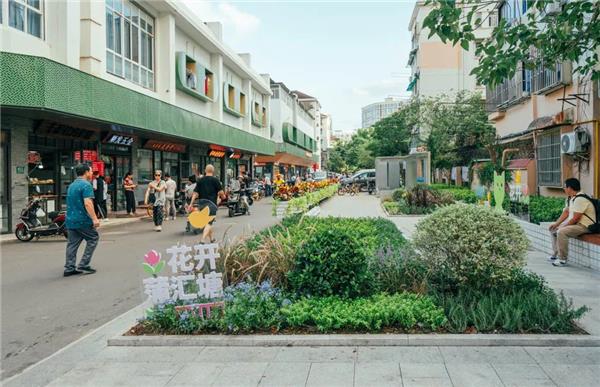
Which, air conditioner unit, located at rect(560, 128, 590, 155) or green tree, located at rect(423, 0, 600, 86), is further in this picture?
air conditioner unit, located at rect(560, 128, 590, 155)

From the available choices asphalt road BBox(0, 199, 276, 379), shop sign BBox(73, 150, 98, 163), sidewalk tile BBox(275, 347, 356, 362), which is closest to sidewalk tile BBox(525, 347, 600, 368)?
sidewalk tile BBox(275, 347, 356, 362)

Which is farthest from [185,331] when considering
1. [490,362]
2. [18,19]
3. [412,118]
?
[412,118]

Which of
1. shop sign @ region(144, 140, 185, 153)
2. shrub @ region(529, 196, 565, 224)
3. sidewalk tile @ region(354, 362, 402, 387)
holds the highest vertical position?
shop sign @ region(144, 140, 185, 153)

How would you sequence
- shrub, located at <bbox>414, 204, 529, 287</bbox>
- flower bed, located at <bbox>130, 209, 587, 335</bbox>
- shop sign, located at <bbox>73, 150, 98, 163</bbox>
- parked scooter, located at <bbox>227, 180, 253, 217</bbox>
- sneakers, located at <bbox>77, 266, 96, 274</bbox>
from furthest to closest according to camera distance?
parked scooter, located at <bbox>227, 180, 253, 217</bbox> → shop sign, located at <bbox>73, 150, 98, 163</bbox> → sneakers, located at <bbox>77, 266, 96, 274</bbox> → shrub, located at <bbox>414, 204, 529, 287</bbox> → flower bed, located at <bbox>130, 209, 587, 335</bbox>

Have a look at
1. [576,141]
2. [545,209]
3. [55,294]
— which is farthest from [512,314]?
[576,141]

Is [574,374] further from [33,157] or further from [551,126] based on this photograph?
[33,157]

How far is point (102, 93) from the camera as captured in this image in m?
14.8

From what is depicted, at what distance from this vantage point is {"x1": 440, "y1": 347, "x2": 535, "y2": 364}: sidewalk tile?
4234 millimetres

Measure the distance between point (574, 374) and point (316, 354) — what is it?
82.2 inches

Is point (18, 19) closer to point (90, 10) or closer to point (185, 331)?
point (90, 10)

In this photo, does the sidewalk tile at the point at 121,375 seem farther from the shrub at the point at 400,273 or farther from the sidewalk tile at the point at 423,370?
the shrub at the point at 400,273

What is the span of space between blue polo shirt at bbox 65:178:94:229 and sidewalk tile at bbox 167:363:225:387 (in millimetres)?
5094

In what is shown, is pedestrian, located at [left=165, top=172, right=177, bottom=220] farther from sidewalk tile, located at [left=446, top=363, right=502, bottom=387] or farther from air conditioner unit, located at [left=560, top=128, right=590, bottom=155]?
sidewalk tile, located at [left=446, top=363, right=502, bottom=387]

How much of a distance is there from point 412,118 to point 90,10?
78.6ft
